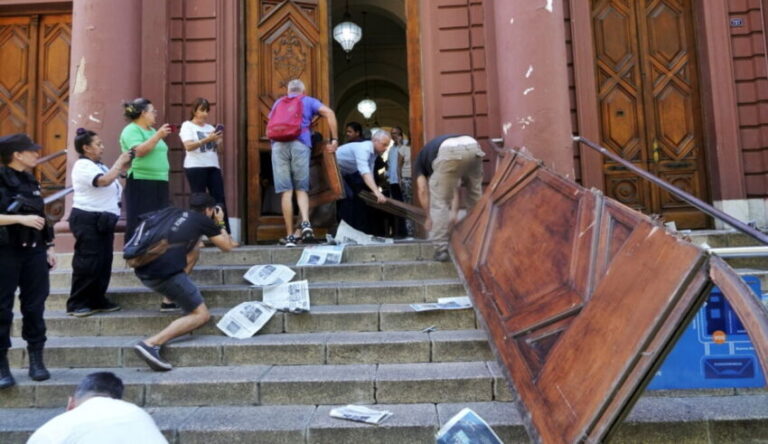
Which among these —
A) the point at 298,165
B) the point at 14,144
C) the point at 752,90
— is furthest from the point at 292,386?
the point at 752,90

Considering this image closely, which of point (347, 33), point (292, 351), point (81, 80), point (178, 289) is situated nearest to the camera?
point (292, 351)

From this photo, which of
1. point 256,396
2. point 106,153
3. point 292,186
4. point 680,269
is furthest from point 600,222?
point 106,153

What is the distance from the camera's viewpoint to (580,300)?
3.12 metres

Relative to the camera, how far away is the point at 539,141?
6281 mm

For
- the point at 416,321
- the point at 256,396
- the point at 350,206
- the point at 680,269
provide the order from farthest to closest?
the point at 350,206
the point at 416,321
the point at 256,396
the point at 680,269

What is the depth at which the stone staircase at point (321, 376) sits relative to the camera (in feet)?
10.4

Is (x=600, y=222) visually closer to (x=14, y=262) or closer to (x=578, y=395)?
(x=578, y=395)

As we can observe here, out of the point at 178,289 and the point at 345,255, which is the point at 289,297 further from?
the point at 345,255

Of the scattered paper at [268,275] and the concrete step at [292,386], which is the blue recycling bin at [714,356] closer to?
the concrete step at [292,386]

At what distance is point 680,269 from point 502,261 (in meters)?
1.99

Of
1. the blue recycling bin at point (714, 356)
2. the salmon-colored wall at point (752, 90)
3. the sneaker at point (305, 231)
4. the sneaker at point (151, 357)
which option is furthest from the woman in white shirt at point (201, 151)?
the salmon-colored wall at point (752, 90)

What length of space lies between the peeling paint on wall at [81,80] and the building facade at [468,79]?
0.64 m

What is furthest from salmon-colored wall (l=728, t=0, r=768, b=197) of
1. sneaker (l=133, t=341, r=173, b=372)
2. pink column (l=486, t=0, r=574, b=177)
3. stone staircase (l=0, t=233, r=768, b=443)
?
sneaker (l=133, t=341, r=173, b=372)

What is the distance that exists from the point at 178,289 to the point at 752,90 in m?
8.04
